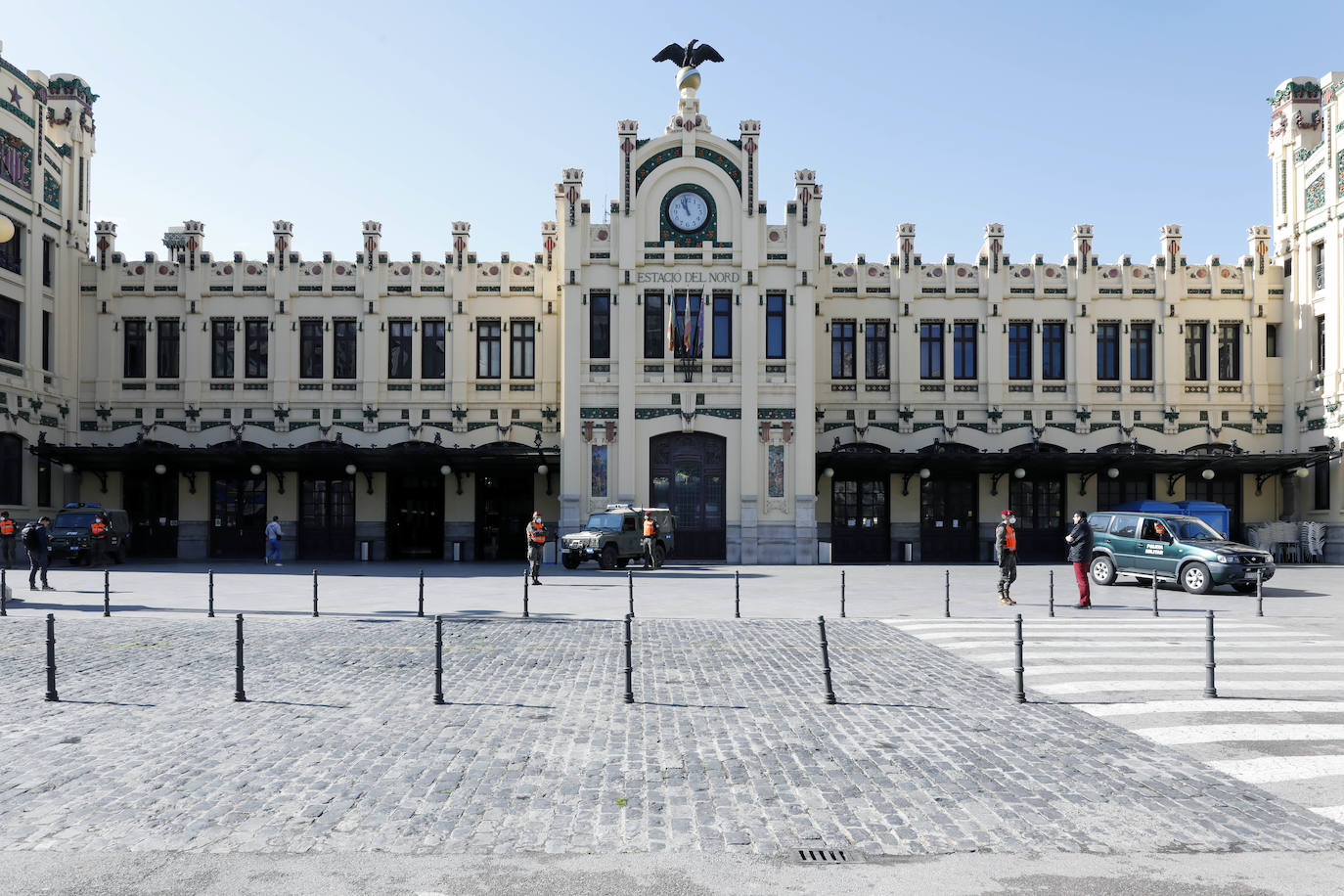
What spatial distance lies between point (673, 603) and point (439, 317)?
2019 centimetres

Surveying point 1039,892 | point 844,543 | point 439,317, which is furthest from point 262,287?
point 1039,892

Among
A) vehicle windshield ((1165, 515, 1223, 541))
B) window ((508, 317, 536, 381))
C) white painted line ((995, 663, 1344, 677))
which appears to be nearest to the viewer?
white painted line ((995, 663, 1344, 677))

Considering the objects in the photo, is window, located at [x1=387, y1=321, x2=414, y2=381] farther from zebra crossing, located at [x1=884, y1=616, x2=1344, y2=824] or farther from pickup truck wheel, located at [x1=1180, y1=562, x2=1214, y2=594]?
pickup truck wheel, located at [x1=1180, y1=562, x2=1214, y2=594]

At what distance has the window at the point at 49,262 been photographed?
35125mm

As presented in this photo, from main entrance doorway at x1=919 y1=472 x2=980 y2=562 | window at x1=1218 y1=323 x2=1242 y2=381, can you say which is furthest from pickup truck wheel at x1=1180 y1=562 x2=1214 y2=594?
window at x1=1218 y1=323 x2=1242 y2=381

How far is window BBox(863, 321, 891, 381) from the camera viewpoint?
122 feet

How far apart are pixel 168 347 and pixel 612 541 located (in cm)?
1963

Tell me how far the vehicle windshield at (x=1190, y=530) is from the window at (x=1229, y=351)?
592 inches

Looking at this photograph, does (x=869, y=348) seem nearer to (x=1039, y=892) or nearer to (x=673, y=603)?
(x=673, y=603)

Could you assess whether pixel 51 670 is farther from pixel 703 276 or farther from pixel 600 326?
pixel 703 276

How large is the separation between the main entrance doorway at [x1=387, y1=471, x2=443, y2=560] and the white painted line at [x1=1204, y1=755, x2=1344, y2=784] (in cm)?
3113

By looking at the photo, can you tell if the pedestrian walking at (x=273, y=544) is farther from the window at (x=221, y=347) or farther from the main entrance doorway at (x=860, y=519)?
the main entrance doorway at (x=860, y=519)

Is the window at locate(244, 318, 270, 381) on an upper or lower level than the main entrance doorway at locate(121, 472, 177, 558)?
upper

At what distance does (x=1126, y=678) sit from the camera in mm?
11898
